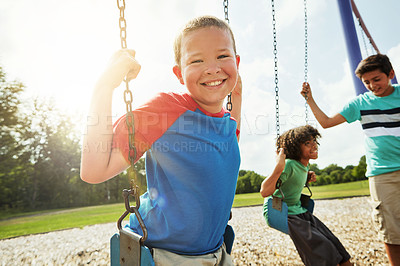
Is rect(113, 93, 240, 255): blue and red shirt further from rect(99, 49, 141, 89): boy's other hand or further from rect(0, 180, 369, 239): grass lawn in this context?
rect(0, 180, 369, 239): grass lawn

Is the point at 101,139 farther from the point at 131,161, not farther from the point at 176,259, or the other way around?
the point at 176,259

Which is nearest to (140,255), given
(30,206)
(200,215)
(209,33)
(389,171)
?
(200,215)

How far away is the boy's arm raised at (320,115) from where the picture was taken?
293 cm

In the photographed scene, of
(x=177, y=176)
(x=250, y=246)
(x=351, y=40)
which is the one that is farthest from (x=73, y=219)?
(x=177, y=176)

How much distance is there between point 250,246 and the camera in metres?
4.44

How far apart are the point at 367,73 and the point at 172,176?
8.14 feet

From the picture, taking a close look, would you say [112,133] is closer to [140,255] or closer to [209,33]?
[140,255]

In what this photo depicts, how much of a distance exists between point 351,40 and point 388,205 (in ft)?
9.81

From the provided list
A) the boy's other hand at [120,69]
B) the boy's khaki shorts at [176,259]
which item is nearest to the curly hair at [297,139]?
the boy's khaki shorts at [176,259]

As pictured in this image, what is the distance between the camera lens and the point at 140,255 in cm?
99

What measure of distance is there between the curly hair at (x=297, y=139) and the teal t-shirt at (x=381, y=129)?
1.55 ft

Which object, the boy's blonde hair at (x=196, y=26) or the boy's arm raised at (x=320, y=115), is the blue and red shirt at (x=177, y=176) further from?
the boy's arm raised at (x=320, y=115)

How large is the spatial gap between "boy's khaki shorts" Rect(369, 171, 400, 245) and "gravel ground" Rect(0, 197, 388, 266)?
105cm

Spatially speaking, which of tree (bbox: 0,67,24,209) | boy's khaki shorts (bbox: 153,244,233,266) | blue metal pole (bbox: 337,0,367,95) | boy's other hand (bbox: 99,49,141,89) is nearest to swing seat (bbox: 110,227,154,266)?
boy's khaki shorts (bbox: 153,244,233,266)
